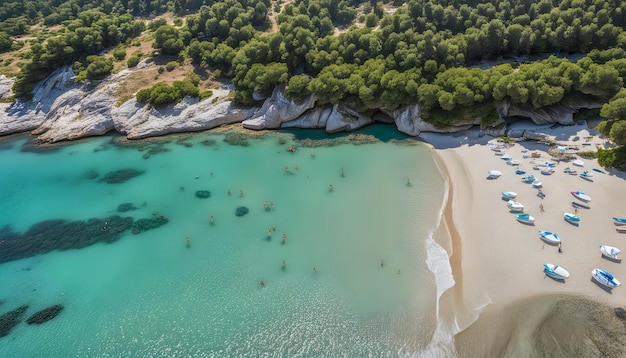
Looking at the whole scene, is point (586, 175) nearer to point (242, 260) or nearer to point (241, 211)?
point (242, 260)

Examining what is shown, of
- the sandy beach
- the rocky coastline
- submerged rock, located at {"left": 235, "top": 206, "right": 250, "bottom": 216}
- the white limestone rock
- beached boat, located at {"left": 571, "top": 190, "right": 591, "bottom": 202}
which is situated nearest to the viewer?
the sandy beach

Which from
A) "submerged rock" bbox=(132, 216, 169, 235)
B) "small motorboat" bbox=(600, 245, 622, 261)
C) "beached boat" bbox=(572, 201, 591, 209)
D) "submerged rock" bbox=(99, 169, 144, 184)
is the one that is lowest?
"submerged rock" bbox=(99, 169, 144, 184)

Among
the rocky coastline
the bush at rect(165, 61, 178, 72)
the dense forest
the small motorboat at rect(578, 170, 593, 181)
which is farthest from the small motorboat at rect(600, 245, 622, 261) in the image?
the bush at rect(165, 61, 178, 72)

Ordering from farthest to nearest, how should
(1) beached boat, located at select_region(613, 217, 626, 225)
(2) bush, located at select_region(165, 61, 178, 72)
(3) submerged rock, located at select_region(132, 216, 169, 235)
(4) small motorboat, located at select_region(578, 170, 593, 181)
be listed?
(2) bush, located at select_region(165, 61, 178, 72) < (3) submerged rock, located at select_region(132, 216, 169, 235) < (4) small motorboat, located at select_region(578, 170, 593, 181) < (1) beached boat, located at select_region(613, 217, 626, 225)

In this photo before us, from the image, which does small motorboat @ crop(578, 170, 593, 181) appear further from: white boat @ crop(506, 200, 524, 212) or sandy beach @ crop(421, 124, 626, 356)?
white boat @ crop(506, 200, 524, 212)

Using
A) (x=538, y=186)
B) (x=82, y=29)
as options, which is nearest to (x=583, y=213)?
(x=538, y=186)

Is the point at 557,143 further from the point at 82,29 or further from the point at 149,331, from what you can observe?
the point at 82,29
